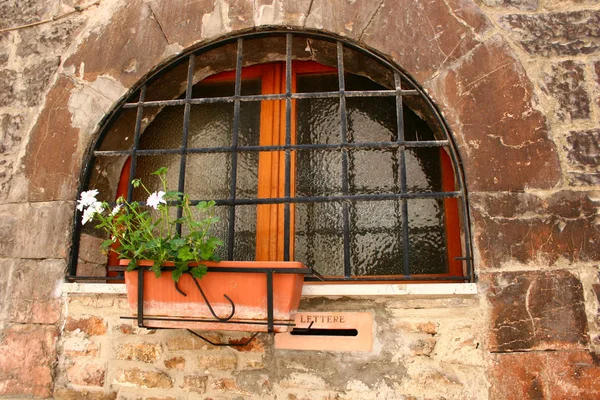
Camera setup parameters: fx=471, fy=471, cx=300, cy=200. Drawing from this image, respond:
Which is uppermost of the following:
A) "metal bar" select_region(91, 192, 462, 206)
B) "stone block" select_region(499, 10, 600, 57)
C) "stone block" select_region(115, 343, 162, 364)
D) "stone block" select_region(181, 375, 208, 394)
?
"stone block" select_region(499, 10, 600, 57)

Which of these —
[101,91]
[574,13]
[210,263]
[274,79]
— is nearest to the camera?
[210,263]

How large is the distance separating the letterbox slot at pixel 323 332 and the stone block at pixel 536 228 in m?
0.59

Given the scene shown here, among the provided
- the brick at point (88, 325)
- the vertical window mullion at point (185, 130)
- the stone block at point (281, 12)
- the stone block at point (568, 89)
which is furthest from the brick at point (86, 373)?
the stone block at point (568, 89)

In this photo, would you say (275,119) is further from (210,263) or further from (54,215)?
(54,215)

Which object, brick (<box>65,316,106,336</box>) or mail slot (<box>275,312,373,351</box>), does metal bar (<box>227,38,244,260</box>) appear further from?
brick (<box>65,316,106,336</box>)

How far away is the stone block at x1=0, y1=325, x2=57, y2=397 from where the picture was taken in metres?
2.01

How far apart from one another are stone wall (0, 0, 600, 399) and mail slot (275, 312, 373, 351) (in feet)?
0.13

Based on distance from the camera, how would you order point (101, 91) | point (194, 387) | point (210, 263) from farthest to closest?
point (101, 91), point (194, 387), point (210, 263)

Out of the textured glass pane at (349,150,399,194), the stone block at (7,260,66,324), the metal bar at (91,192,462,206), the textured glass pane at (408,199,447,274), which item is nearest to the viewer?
the metal bar at (91,192,462,206)

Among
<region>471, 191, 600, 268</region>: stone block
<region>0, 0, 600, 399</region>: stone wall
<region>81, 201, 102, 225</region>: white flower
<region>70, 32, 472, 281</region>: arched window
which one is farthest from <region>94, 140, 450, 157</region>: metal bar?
<region>81, 201, 102, 225</region>: white flower

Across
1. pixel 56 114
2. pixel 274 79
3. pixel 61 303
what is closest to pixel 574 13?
pixel 274 79

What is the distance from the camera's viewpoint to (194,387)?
1.93 meters

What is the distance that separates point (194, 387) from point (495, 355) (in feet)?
3.92

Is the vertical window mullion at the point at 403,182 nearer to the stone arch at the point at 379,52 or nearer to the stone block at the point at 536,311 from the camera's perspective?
the stone arch at the point at 379,52
